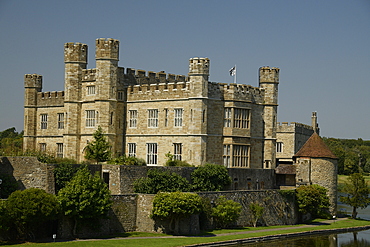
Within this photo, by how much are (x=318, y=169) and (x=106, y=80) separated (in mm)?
19485

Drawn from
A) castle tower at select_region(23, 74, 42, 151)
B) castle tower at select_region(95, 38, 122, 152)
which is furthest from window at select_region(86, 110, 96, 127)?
castle tower at select_region(23, 74, 42, 151)

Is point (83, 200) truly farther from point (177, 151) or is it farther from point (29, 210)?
point (177, 151)

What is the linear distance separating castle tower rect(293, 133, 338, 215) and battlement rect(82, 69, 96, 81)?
1922 cm

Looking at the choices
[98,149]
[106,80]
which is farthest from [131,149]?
[106,80]

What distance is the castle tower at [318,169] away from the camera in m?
52.9

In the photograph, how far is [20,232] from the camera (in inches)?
1423

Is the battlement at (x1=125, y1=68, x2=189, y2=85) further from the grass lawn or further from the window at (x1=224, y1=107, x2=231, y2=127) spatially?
the grass lawn

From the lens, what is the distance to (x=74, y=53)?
5656 cm

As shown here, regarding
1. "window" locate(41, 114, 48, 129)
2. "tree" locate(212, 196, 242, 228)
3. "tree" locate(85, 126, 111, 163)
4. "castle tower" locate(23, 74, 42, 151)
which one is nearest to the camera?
"tree" locate(212, 196, 242, 228)

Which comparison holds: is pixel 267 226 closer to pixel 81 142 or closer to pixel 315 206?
pixel 315 206

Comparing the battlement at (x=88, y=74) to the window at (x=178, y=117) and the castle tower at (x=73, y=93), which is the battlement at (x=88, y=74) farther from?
the window at (x=178, y=117)

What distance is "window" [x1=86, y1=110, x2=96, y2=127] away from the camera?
182 ft

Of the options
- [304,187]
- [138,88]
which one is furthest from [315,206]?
[138,88]

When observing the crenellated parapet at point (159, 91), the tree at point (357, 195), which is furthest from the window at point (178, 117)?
the tree at point (357, 195)
